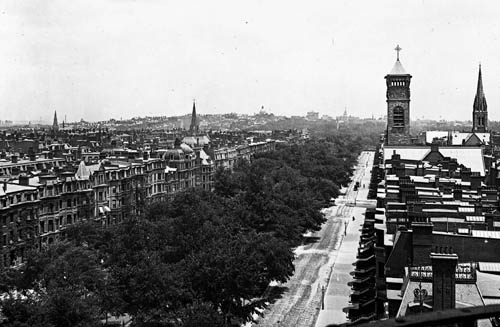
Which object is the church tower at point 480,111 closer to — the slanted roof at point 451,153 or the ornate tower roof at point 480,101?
the ornate tower roof at point 480,101

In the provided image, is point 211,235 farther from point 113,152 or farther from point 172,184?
point 113,152

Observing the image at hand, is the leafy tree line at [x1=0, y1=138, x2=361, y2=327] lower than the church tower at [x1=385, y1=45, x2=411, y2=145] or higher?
lower

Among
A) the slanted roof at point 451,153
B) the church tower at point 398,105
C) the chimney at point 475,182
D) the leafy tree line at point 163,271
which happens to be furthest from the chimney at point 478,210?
the church tower at point 398,105

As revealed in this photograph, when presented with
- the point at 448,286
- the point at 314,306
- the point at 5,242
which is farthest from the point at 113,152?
the point at 448,286

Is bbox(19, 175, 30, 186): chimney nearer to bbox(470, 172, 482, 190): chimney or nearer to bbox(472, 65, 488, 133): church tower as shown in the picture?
bbox(470, 172, 482, 190): chimney

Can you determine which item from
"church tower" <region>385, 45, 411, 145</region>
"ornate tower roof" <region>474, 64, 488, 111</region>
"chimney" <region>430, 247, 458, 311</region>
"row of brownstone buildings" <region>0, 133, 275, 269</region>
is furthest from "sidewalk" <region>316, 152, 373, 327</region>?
"ornate tower roof" <region>474, 64, 488, 111</region>

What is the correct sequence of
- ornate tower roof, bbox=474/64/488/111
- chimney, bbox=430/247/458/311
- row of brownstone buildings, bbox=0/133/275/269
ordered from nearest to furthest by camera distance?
1. chimney, bbox=430/247/458/311
2. row of brownstone buildings, bbox=0/133/275/269
3. ornate tower roof, bbox=474/64/488/111

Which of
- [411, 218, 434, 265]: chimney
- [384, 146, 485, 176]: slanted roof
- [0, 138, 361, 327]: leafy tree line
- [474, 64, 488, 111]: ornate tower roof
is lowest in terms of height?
[0, 138, 361, 327]: leafy tree line

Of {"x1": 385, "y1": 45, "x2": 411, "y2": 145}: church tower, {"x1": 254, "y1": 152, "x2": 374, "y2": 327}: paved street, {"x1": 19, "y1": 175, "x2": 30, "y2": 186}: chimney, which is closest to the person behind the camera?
{"x1": 254, "y1": 152, "x2": 374, "y2": 327}: paved street
